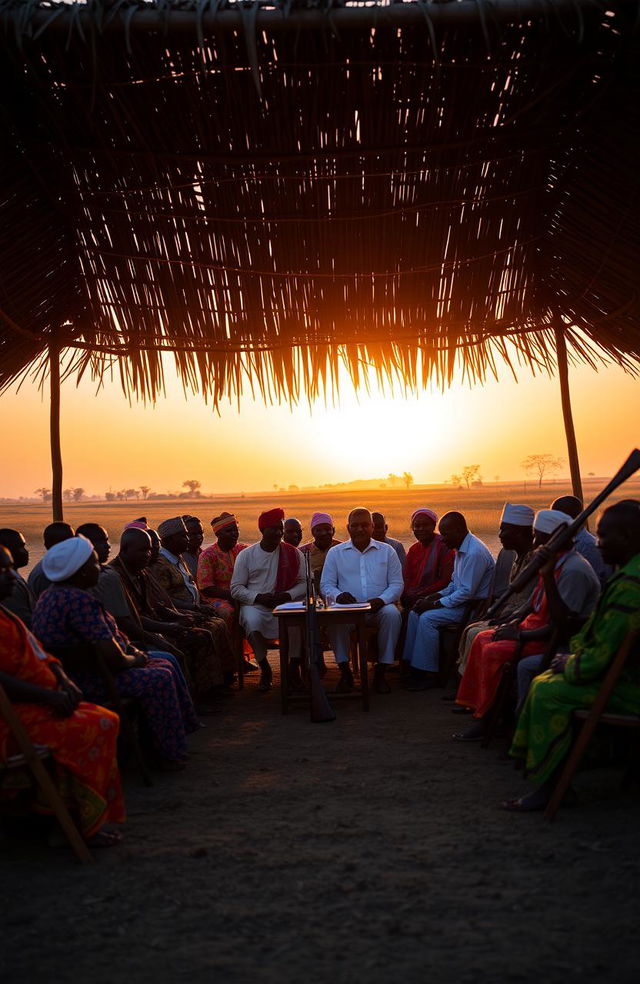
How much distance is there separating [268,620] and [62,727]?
15.5 feet

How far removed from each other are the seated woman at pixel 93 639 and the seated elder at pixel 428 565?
379 centimetres

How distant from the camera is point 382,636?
29.1ft

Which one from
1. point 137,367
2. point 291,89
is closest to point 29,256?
point 137,367

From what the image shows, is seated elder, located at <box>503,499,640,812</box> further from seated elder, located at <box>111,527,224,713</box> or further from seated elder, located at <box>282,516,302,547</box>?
seated elder, located at <box>282,516,302,547</box>

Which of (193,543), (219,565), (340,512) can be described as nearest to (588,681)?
(219,565)

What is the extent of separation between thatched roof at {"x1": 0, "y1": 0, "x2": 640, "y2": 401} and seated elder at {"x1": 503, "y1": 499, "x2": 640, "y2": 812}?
3.30 m

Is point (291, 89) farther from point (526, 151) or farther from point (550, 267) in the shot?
point (550, 267)

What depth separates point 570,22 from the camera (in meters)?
6.24

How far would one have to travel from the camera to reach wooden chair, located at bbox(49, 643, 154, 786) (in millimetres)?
5461

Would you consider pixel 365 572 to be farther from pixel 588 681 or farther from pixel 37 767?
pixel 37 767

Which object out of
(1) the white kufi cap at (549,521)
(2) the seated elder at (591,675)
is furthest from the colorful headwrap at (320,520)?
(2) the seated elder at (591,675)

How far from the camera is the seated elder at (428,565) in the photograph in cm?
949

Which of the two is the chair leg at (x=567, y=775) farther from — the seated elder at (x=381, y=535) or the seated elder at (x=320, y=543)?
the seated elder at (x=381, y=535)

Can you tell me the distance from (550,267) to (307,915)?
23.4 ft
